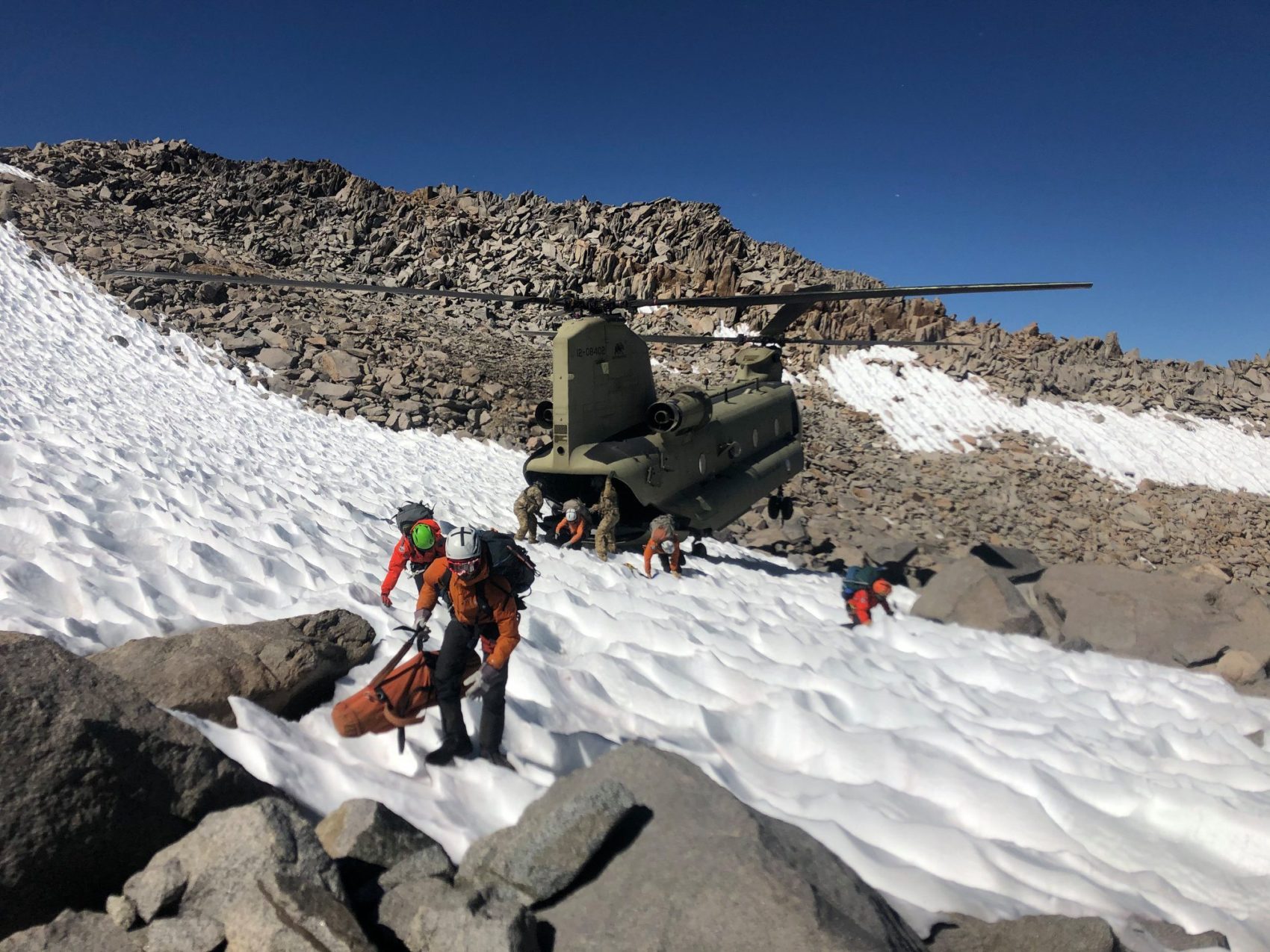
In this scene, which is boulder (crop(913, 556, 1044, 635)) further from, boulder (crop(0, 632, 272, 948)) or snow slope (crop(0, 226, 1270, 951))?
boulder (crop(0, 632, 272, 948))

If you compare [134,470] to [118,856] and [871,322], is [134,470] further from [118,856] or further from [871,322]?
[871,322]

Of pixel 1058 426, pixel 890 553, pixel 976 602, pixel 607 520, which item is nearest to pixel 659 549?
pixel 607 520

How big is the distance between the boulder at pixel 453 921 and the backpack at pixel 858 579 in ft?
20.7

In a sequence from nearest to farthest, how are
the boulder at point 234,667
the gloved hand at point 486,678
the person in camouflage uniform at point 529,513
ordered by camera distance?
the boulder at point 234,667 → the gloved hand at point 486,678 → the person in camouflage uniform at point 529,513

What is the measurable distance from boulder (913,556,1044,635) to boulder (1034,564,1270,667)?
0.72 meters

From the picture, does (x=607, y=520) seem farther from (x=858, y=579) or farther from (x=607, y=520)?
(x=858, y=579)

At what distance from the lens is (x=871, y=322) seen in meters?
26.6

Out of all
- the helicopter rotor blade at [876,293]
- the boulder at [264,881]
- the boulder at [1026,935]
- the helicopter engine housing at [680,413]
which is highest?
the helicopter rotor blade at [876,293]

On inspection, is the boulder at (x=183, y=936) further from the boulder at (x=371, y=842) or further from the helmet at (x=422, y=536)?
the helmet at (x=422, y=536)

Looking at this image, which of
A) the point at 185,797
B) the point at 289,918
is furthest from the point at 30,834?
the point at 289,918

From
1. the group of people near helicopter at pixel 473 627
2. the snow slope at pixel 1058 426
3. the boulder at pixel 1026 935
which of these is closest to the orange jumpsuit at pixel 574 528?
the group of people near helicopter at pixel 473 627

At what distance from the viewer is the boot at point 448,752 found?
3434 mm

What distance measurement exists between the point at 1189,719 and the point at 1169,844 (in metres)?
2.81

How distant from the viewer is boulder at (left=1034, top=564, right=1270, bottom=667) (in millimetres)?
7242
